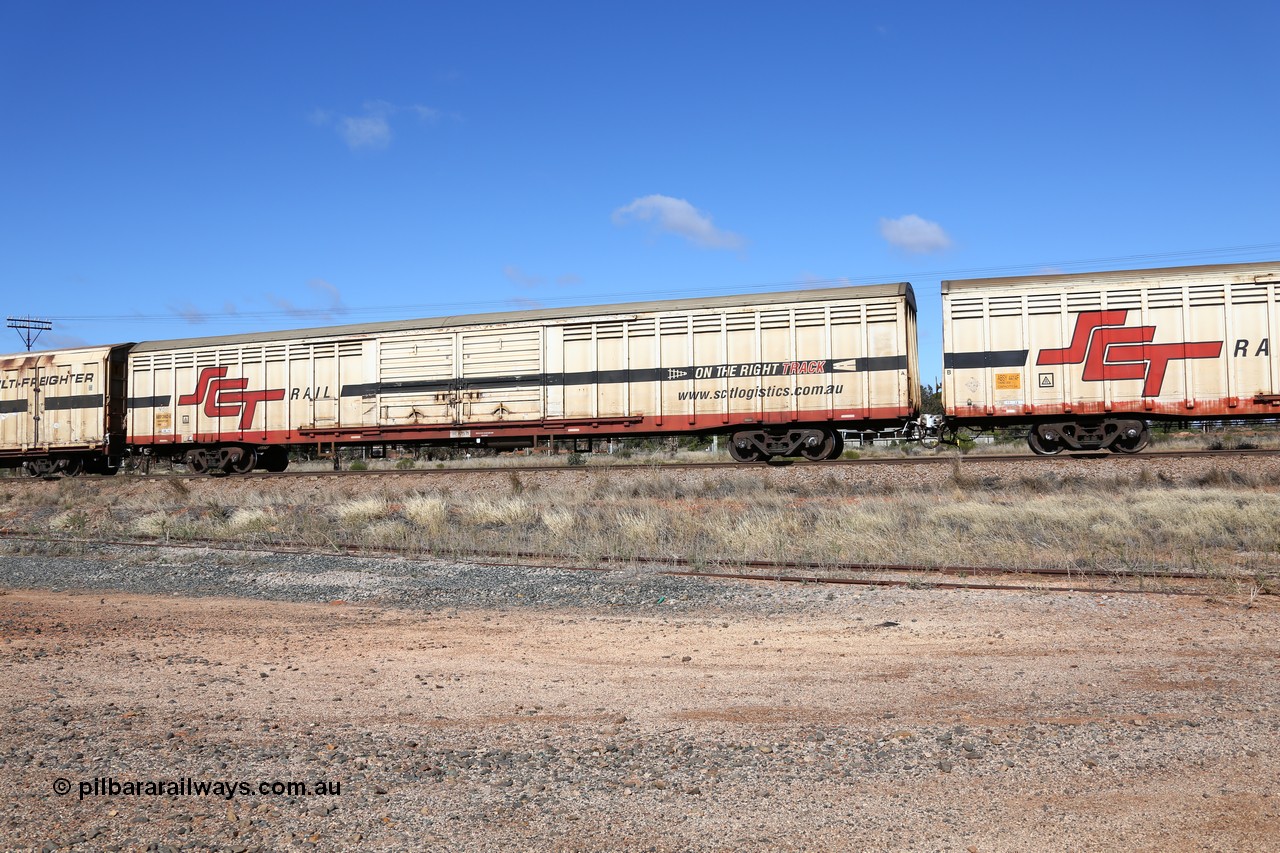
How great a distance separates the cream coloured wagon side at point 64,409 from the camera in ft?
80.7

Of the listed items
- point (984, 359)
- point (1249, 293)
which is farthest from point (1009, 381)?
point (1249, 293)

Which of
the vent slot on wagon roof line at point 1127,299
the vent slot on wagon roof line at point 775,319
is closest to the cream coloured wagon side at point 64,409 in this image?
the vent slot on wagon roof line at point 775,319

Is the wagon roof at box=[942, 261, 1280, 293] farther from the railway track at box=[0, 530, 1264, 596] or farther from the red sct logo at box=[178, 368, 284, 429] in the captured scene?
the red sct logo at box=[178, 368, 284, 429]

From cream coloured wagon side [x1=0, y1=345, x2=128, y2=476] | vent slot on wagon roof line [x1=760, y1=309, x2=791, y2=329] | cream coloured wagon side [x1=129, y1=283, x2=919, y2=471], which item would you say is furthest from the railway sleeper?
cream coloured wagon side [x1=0, y1=345, x2=128, y2=476]

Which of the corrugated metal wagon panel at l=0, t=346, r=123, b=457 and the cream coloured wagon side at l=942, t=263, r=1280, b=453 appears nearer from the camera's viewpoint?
the cream coloured wagon side at l=942, t=263, r=1280, b=453

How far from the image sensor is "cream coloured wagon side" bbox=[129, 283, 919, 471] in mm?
18609

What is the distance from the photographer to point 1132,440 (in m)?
18.0

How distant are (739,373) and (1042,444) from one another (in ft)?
20.4

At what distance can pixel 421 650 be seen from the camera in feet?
23.0

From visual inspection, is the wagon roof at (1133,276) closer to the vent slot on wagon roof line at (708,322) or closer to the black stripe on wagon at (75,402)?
the vent slot on wagon roof line at (708,322)

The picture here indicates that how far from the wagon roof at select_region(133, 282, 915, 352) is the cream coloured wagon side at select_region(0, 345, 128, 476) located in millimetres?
1581

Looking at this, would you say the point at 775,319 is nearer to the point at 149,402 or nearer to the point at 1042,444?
the point at 1042,444

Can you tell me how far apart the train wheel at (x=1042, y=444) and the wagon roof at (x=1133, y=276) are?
2.94m

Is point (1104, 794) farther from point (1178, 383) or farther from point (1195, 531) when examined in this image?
point (1178, 383)
